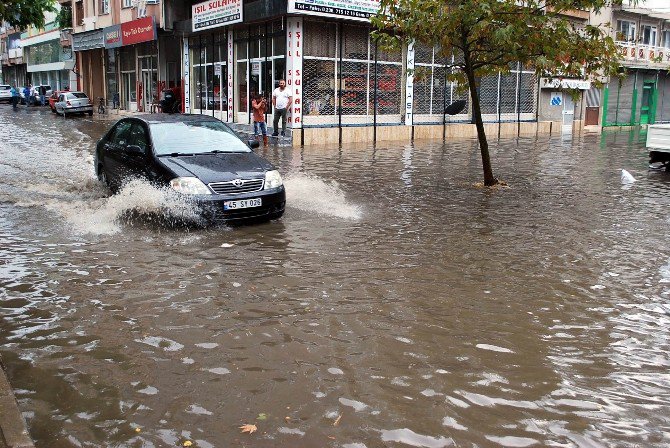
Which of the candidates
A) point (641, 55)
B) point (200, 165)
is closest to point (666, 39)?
point (641, 55)

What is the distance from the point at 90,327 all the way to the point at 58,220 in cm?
462

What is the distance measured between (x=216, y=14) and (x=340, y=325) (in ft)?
73.3

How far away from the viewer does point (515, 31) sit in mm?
11438

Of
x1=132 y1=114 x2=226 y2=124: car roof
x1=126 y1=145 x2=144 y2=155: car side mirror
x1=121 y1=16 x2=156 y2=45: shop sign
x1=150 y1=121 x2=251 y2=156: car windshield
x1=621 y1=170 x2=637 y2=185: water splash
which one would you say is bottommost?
x1=621 y1=170 x2=637 y2=185: water splash

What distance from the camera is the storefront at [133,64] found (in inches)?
1296

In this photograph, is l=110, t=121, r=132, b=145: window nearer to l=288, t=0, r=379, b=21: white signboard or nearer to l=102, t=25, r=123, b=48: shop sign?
l=288, t=0, r=379, b=21: white signboard

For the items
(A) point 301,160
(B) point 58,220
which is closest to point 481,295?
(B) point 58,220

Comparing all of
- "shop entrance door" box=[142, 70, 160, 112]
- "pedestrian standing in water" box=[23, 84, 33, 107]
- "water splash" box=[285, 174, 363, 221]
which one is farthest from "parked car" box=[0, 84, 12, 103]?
"water splash" box=[285, 174, 363, 221]

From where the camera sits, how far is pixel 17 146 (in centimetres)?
1995

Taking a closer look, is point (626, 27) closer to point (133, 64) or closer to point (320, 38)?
→ point (320, 38)

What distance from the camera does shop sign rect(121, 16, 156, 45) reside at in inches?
1220

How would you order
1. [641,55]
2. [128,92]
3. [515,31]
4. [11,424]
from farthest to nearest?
[128,92] → [641,55] → [515,31] → [11,424]

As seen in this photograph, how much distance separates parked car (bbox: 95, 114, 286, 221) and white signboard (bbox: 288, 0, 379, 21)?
38.1ft

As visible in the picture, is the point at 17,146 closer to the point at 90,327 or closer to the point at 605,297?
the point at 90,327
